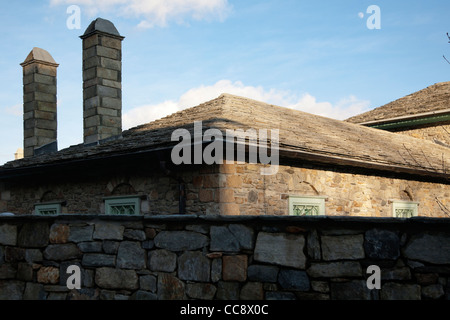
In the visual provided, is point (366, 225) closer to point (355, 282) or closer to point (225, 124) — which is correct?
point (355, 282)

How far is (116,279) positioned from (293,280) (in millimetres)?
1745

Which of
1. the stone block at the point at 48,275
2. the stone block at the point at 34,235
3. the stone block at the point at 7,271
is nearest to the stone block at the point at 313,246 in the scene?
the stone block at the point at 48,275

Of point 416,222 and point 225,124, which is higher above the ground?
point 225,124

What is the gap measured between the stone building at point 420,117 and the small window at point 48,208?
12.4 metres

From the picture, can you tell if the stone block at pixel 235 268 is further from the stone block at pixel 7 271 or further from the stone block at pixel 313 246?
the stone block at pixel 7 271

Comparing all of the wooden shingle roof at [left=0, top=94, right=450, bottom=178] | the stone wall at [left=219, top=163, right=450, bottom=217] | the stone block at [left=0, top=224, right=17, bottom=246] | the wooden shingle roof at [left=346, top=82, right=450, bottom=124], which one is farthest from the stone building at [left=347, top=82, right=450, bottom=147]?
the stone block at [left=0, top=224, right=17, bottom=246]

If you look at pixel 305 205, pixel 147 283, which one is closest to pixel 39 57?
pixel 305 205

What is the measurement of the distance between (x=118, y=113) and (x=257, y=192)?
5.09 m

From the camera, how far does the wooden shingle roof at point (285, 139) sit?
30.3 ft

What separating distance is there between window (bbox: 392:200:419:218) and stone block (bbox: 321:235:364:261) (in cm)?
823

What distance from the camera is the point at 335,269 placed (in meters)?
3.93
